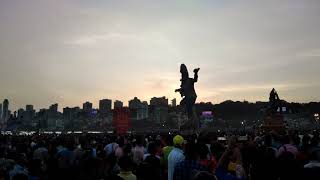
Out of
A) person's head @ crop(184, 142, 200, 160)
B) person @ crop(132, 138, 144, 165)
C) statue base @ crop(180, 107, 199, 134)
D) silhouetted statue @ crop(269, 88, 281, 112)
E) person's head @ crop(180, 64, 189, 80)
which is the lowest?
person @ crop(132, 138, 144, 165)

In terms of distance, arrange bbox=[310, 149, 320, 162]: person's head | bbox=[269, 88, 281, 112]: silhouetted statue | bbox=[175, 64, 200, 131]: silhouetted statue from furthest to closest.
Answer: bbox=[175, 64, 200, 131]: silhouetted statue < bbox=[269, 88, 281, 112]: silhouetted statue < bbox=[310, 149, 320, 162]: person's head

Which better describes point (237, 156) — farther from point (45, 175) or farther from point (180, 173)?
point (45, 175)

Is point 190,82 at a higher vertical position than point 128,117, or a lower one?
higher

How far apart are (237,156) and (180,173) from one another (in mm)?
1128

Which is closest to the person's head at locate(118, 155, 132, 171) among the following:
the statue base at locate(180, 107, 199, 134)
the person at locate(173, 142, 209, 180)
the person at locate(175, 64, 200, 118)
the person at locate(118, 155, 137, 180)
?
the person at locate(118, 155, 137, 180)

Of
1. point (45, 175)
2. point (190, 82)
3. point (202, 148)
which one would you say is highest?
point (190, 82)

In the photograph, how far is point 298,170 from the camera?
7164mm

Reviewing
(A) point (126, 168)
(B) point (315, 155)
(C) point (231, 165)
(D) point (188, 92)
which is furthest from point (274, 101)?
(A) point (126, 168)

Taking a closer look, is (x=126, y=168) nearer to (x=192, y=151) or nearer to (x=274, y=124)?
(x=192, y=151)

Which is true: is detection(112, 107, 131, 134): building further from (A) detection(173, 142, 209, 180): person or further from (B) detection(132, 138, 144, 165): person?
(A) detection(173, 142, 209, 180): person

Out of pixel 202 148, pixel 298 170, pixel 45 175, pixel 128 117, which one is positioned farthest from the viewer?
pixel 128 117

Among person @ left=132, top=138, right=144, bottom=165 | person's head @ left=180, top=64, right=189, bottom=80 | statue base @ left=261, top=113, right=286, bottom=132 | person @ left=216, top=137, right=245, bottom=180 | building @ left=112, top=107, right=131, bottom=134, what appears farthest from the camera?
person's head @ left=180, top=64, right=189, bottom=80

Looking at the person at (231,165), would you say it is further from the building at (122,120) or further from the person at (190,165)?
the building at (122,120)

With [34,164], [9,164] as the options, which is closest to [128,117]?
[9,164]
